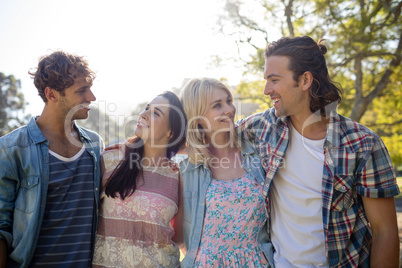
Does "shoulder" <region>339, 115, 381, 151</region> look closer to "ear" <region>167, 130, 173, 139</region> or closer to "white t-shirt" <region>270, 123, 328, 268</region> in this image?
"white t-shirt" <region>270, 123, 328, 268</region>

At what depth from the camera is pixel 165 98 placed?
338 centimetres

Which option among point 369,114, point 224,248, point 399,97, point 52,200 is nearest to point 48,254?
point 52,200

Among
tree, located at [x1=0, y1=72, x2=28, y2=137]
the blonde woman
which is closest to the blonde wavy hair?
the blonde woman

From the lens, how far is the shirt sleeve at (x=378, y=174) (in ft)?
7.54

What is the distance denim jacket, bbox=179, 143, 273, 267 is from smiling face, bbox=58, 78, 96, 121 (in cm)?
110

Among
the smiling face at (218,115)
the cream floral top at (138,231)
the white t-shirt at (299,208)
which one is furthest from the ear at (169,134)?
the white t-shirt at (299,208)

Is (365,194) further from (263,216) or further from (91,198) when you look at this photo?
(91,198)

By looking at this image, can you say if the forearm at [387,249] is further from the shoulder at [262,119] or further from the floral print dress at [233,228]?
the shoulder at [262,119]

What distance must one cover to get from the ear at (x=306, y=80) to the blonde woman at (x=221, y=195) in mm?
757

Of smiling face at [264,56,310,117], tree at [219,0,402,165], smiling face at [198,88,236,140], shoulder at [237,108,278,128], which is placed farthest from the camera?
tree at [219,0,402,165]

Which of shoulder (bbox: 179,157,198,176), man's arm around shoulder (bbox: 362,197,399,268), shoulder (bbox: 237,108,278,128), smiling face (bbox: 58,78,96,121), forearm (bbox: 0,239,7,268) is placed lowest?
forearm (bbox: 0,239,7,268)

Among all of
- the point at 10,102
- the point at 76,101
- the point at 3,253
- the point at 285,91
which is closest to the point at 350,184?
the point at 285,91

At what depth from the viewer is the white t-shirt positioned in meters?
2.56

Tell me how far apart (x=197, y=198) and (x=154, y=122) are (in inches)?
36.7
